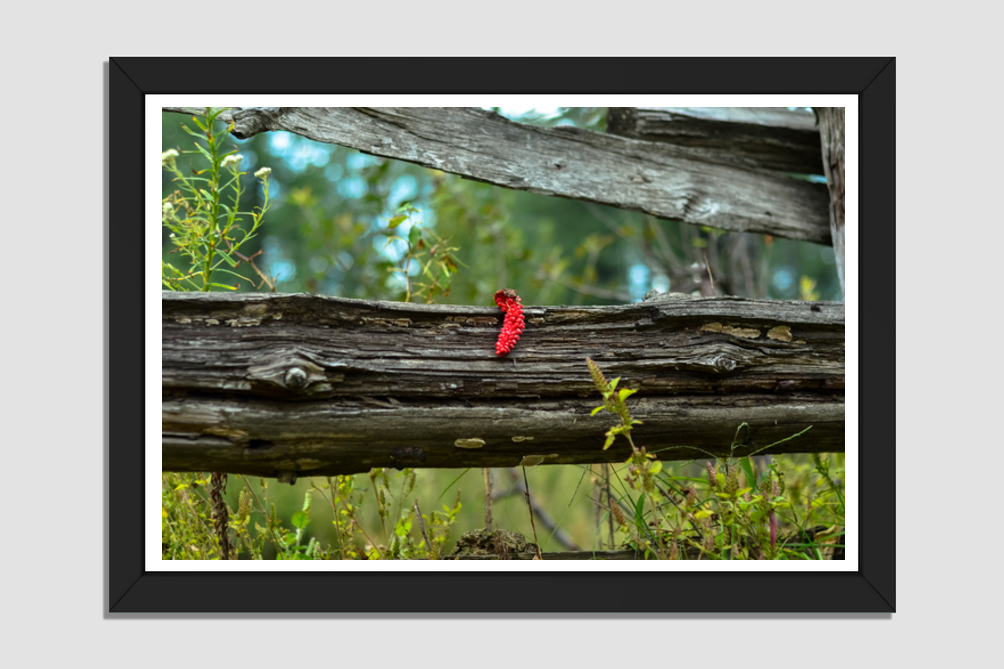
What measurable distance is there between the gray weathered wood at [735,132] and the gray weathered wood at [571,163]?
0.05m

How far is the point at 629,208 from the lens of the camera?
96.2 inches

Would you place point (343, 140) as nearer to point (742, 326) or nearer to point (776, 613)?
point (742, 326)

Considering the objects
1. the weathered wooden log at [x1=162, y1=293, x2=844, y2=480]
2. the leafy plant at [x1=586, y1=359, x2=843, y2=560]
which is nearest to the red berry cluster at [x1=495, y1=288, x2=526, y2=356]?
the weathered wooden log at [x1=162, y1=293, x2=844, y2=480]

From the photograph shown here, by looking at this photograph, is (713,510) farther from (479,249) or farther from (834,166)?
(479,249)

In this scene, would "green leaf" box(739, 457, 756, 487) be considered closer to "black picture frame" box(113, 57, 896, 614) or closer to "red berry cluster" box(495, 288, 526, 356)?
"black picture frame" box(113, 57, 896, 614)

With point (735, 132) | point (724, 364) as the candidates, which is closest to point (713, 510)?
point (724, 364)

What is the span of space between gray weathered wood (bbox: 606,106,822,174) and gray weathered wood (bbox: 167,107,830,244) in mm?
53

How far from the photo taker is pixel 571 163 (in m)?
2.35

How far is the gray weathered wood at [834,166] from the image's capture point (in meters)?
2.41

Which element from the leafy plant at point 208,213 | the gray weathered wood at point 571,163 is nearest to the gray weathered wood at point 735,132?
the gray weathered wood at point 571,163

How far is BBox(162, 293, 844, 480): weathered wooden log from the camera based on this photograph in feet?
5.53
